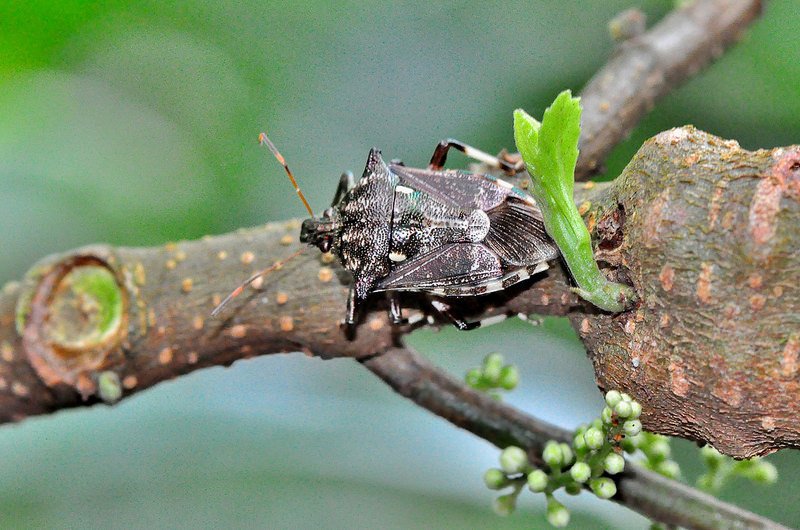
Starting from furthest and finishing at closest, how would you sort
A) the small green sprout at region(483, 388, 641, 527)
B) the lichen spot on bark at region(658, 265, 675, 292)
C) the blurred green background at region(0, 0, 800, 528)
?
the blurred green background at region(0, 0, 800, 528), the small green sprout at region(483, 388, 641, 527), the lichen spot on bark at region(658, 265, 675, 292)

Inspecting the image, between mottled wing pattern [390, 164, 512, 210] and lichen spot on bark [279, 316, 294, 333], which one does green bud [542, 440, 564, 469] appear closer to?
mottled wing pattern [390, 164, 512, 210]

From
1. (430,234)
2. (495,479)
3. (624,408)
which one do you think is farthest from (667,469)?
(430,234)

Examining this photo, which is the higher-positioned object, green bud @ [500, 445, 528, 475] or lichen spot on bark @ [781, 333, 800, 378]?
lichen spot on bark @ [781, 333, 800, 378]

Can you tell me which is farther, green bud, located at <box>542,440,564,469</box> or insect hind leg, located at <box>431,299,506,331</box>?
insect hind leg, located at <box>431,299,506,331</box>

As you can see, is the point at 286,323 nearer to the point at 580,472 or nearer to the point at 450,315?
the point at 450,315

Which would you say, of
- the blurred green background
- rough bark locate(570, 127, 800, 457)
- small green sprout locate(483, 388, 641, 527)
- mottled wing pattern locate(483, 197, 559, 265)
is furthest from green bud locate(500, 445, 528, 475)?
the blurred green background

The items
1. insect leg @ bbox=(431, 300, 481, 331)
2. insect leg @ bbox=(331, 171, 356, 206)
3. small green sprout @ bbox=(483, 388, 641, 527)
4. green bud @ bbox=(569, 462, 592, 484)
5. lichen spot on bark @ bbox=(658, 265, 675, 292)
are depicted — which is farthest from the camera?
insect leg @ bbox=(331, 171, 356, 206)

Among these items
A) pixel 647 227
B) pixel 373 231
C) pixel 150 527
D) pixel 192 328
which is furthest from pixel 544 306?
pixel 150 527
